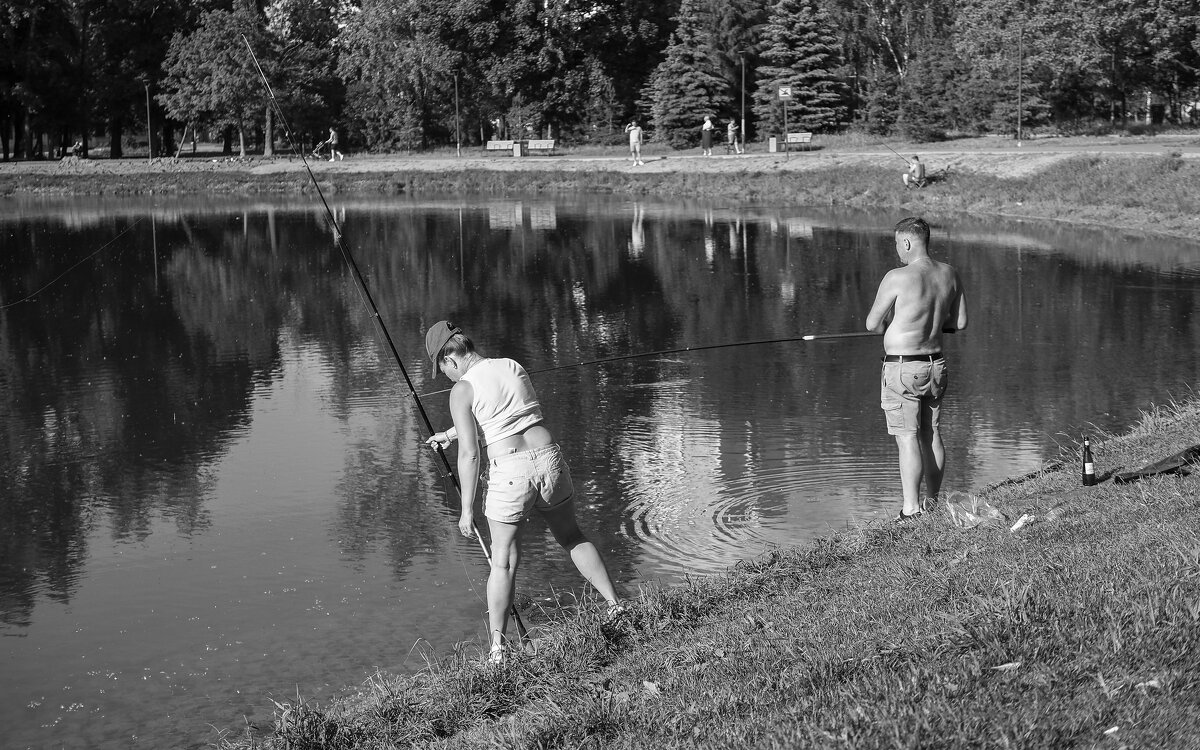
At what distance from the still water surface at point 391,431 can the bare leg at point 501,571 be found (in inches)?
36.7

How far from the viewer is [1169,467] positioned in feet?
23.7

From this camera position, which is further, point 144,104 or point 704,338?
point 144,104

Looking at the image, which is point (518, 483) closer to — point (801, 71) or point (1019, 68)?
point (1019, 68)

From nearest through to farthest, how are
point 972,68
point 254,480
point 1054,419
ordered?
1. point 254,480
2. point 1054,419
3. point 972,68

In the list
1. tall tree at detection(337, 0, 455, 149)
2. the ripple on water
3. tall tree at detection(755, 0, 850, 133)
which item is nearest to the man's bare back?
the ripple on water

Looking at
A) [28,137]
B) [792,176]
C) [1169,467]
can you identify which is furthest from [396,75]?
[1169,467]

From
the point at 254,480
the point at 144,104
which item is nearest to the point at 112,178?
the point at 144,104

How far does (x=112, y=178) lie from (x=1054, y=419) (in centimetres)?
5479

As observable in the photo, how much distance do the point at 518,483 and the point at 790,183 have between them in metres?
37.5

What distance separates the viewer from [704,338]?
17109 mm

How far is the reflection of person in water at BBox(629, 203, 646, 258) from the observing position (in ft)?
93.1

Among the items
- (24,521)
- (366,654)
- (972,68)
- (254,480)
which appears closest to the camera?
(366,654)

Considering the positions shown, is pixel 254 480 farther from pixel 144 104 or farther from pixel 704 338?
pixel 144 104

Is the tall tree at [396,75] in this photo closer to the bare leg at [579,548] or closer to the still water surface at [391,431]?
the still water surface at [391,431]
